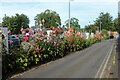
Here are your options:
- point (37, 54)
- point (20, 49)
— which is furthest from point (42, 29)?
point (20, 49)

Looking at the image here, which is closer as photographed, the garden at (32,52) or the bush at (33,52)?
the garden at (32,52)

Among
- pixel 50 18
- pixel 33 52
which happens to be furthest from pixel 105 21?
pixel 33 52

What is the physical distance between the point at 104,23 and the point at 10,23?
57275mm

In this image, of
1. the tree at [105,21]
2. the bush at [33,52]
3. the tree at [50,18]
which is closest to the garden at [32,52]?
the bush at [33,52]

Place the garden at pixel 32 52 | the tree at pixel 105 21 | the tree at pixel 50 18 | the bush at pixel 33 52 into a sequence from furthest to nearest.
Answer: the tree at pixel 105 21 < the tree at pixel 50 18 < the bush at pixel 33 52 < the garden at pixel 32 52

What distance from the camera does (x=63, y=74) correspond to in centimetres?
762

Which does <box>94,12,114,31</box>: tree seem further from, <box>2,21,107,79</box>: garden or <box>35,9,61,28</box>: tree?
<box>2,21,107,79</box>: garden

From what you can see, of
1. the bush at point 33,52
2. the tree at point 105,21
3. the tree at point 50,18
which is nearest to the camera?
the bush at point 33,52

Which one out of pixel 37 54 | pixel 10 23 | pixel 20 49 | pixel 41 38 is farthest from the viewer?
pixel 10 23

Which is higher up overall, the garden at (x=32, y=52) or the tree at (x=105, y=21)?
the tree at (x=105, y=21)

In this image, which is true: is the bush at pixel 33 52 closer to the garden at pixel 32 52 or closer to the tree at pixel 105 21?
the garden at pixel 32 52

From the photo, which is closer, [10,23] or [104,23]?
[10,23]

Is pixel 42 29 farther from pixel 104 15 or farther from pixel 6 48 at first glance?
pixel 104 15

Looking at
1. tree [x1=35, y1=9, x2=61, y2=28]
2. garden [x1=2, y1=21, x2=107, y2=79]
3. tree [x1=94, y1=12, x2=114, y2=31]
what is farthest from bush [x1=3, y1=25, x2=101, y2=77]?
tree [x1=94, y1=12, x2=114, y2=31]
